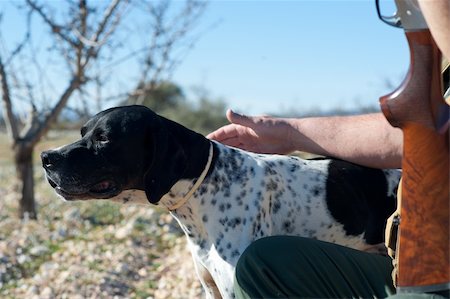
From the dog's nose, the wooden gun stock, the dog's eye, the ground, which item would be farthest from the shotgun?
the ground

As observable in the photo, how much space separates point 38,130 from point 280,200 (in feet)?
15.4

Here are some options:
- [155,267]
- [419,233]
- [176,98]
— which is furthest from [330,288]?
[176,98]

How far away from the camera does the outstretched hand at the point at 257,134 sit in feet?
11.7

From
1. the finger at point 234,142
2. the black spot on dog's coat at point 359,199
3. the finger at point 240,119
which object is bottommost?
the black spot on dog's coat at point 359,199

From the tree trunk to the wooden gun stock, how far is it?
598 centimetres

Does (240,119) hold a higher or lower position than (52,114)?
higher

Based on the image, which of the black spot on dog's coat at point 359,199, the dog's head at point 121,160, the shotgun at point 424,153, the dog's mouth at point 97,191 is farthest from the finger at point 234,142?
the shotgun at point 424,153

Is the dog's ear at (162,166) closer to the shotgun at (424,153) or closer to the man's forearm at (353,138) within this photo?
the man's forearm at (353,138)

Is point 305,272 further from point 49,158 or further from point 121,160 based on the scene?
point 49,158

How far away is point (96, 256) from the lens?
5.50 meters

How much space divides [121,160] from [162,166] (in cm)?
18

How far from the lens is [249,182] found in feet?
10.6

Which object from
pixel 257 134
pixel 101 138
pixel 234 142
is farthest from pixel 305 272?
pixel 234 142

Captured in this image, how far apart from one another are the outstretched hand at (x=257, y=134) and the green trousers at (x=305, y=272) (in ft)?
3.74
